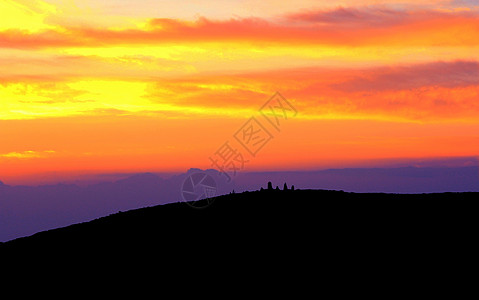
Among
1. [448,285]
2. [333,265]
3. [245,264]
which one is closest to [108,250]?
[245,264]

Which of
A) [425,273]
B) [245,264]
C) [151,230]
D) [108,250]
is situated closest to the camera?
[425,273]

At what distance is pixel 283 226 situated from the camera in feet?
230

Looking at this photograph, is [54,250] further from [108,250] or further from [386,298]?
[386,298]

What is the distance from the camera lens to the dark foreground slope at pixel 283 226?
65.1 m

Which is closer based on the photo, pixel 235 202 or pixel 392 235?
pixel 392 235

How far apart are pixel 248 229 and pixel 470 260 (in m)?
23.3

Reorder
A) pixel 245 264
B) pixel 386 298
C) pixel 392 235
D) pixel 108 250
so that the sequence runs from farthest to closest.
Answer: pixel 108 250 → pixel 392 235 → pixel 245 264 → pixel 386 298

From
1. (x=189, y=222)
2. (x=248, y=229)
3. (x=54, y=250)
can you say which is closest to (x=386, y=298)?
(x=248, y=229)

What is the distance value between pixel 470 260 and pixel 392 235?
29.3ft

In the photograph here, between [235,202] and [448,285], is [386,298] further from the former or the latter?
[235,202]

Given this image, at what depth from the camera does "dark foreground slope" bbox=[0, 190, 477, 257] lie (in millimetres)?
65062

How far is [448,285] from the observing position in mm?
54219

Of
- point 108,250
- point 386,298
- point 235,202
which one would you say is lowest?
point 386,298

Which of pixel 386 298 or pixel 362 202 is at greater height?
pixel 362 202
